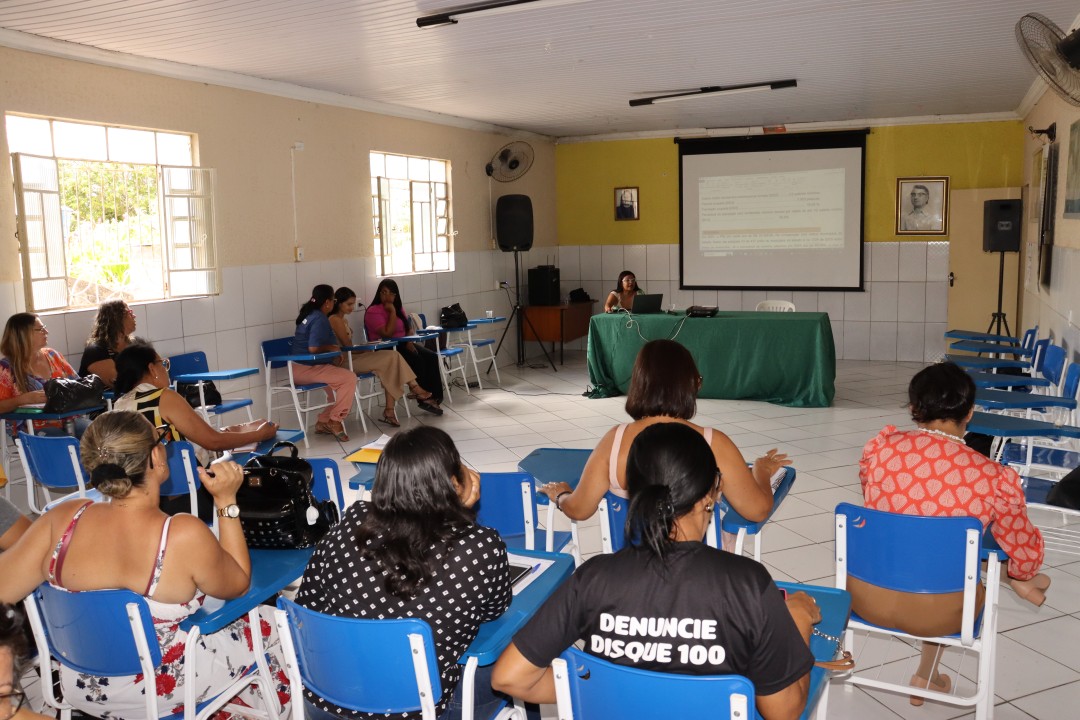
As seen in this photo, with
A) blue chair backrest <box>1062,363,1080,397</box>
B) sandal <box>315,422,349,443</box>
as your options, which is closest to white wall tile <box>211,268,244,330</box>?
sandal <box>315,422,349,443</box>

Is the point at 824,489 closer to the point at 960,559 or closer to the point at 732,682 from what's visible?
the point at 960,559

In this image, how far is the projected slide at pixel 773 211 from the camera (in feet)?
34.0

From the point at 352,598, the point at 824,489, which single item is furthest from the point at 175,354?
the point at 352,598

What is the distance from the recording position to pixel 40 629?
7.39 feet

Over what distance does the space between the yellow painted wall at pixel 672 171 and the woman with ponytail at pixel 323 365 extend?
5.20m

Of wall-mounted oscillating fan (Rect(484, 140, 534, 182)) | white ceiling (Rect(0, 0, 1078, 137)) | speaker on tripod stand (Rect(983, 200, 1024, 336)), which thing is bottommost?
speaker on tripod stand (Rect(983, 200, 1024, 336))

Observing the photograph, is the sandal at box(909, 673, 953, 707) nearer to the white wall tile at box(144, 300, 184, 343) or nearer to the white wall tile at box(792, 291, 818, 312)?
the white wall tile at box(144, 300, 184, 343)

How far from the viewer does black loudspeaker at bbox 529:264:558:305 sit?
10.7m

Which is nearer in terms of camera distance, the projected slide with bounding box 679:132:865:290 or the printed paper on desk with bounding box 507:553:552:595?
the printed paper on desk with bounding box 507:553:552:595

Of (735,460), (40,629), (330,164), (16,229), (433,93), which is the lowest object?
(40,629)

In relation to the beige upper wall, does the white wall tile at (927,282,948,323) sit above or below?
below

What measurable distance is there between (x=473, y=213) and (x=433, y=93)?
93.7 inches

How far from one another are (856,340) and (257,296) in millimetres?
7036

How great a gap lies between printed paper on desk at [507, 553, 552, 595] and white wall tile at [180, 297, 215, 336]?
4736 mm
